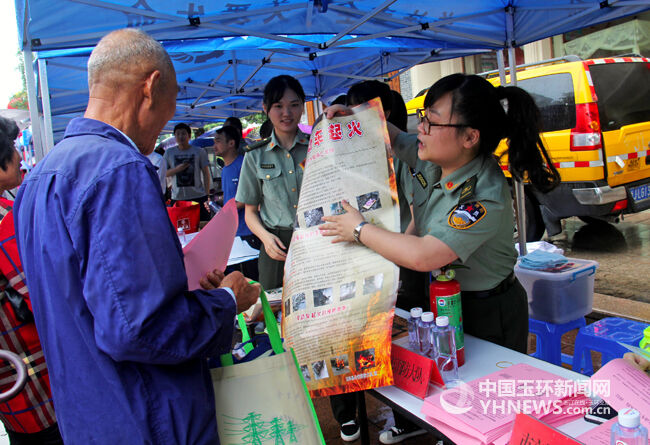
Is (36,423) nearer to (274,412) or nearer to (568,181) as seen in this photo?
(274,412)

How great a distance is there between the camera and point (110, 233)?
2.73 feet

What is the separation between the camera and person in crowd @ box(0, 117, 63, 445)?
142 cm

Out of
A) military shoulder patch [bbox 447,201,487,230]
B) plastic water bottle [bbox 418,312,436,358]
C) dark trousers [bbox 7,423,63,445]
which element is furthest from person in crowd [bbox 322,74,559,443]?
dark trousers [bbox 7,423,63,445]

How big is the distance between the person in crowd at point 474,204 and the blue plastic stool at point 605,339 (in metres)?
0.71

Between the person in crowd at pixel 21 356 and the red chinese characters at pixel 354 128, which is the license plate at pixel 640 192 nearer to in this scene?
the red chinese characters at pixel 354 128

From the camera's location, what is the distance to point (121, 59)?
0.97 meters

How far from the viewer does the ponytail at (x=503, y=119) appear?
1534 mm

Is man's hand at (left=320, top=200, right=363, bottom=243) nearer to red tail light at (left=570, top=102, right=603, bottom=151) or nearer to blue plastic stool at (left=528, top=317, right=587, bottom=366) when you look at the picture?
blue plastic stool at (left=528, top=317, right=587, bottom=366)

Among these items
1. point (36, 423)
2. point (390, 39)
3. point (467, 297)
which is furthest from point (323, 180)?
point (390, 39)

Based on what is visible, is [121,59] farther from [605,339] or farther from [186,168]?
[186,168]

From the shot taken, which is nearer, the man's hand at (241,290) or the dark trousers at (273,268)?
the man's hand at (241,290)

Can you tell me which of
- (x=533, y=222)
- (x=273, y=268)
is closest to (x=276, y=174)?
(x=273, y=268)

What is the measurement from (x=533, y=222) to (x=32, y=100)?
15.6 feet

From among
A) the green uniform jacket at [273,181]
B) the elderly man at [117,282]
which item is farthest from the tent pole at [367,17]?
the elderly man at [117,282]
